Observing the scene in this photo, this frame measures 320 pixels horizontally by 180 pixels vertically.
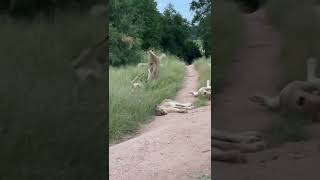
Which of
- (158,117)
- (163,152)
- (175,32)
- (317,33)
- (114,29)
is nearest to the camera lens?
(317,33)

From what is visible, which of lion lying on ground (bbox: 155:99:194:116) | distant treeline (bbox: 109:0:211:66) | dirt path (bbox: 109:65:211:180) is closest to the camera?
dirt path (bbox: 109:65:211:180)

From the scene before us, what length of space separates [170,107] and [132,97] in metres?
0.62

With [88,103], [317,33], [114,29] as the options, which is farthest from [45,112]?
[114,29]

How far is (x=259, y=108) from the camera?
5.16ft

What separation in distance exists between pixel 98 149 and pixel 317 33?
882mm

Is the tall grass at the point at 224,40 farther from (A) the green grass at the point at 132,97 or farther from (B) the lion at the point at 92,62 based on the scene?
(A) the green grass at the point at 132,97

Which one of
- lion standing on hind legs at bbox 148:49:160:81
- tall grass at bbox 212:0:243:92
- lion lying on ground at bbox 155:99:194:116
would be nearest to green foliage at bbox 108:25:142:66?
lion standing on hind legs at bbox 148:49:160:81

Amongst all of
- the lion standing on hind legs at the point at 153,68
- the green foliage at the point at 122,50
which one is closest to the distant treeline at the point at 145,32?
the green foliage at the point at 122,50

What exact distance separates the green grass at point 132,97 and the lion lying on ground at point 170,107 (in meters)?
0.06

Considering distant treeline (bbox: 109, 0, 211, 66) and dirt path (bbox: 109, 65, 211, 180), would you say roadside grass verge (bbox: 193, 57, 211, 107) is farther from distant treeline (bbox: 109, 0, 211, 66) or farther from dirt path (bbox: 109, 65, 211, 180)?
dirt path (bbox: 109, 65, 211, 180)

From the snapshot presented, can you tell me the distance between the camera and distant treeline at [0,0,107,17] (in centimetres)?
163

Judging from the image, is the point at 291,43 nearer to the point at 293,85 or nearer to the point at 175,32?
the point at 293,85

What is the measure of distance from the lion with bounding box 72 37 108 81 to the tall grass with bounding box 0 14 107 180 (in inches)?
0.9

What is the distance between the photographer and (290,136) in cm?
160
